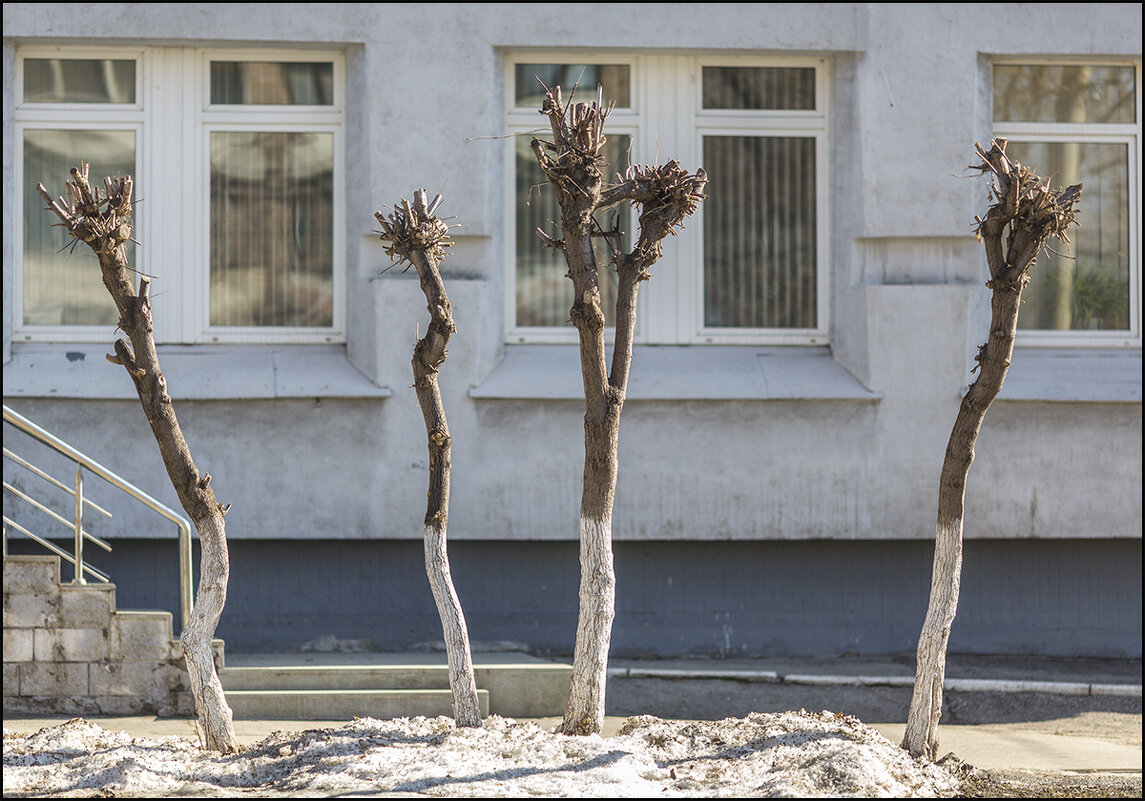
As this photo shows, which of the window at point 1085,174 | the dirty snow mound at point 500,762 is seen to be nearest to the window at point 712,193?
the window at point 1085,174

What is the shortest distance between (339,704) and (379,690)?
0.90 ft

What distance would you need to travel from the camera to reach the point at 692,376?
984 centimetres

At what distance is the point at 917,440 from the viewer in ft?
32.2

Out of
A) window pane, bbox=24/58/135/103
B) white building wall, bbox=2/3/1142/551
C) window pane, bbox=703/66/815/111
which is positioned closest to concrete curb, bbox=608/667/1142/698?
white building wall, bbox=2/3/1142/551

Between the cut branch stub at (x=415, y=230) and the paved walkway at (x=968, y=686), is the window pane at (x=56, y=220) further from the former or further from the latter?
the cut branch stub at (x=415, y=230)

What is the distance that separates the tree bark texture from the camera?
6.12 m

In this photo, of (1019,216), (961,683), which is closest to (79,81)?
(1019,216)

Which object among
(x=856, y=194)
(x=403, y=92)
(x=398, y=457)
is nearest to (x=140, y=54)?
(x=403, y=92)

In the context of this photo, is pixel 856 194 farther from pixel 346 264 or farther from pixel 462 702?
pixel 462 702

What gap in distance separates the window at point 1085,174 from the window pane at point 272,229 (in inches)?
228

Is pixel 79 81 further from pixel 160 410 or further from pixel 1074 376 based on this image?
pixel 1074 376

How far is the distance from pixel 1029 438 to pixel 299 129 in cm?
654

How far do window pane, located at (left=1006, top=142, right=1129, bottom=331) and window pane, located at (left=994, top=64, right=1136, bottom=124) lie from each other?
25 centimetres

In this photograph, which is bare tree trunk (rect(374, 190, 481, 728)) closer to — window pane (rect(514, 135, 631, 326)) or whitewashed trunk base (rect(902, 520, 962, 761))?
whitewashed trunk base (rect(902, 520, 962, 761))
